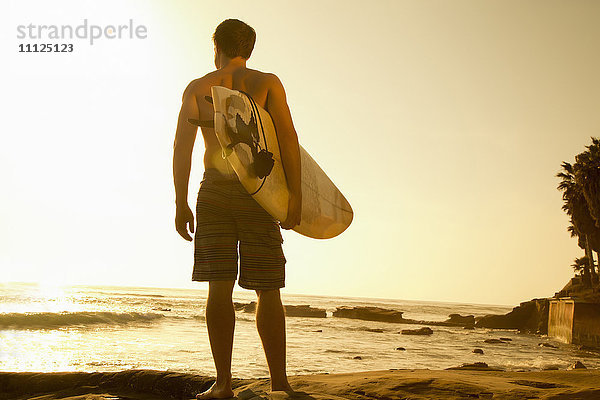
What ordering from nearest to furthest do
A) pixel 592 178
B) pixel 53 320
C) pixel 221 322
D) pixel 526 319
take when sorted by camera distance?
pixel 221 322 → pixel 53 320 → pixel 592 178 → pixel 526 319

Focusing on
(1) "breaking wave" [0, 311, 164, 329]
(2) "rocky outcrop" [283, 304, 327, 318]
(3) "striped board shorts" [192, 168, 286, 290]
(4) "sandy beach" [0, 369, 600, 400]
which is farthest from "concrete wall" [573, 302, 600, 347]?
(3) "striped board shorts" [192, 168, 286, 290]

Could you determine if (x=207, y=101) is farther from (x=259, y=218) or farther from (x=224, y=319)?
(x=224, y=319)

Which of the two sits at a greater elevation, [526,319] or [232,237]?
[232,237]

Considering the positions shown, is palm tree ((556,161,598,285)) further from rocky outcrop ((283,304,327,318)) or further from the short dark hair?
the short dark hair

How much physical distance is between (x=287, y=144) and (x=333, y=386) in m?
1.51

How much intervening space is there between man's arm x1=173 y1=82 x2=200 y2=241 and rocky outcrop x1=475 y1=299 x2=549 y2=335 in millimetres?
43895

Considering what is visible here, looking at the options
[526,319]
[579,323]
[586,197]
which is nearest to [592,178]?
[586,197]

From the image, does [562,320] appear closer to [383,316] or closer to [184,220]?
[383,316]

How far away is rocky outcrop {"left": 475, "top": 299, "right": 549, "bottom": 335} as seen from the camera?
139ft

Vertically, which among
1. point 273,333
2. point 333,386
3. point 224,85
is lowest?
point 333,386

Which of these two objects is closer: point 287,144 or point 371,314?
point 287,144

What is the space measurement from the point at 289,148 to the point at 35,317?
2547 centimetres

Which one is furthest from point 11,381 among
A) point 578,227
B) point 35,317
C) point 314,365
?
point 578,227

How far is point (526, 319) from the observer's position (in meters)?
48.1
